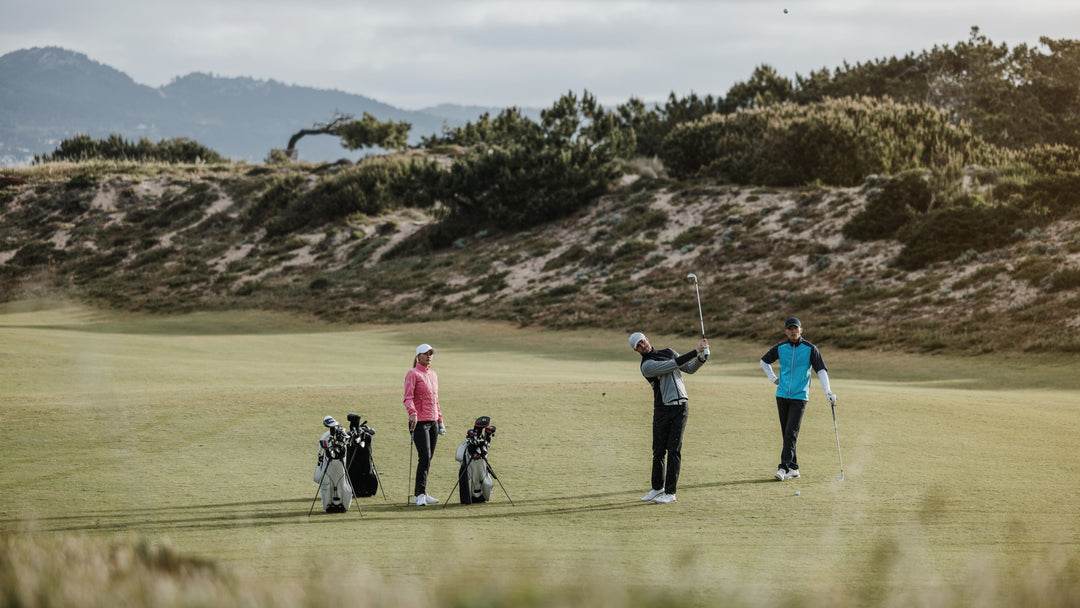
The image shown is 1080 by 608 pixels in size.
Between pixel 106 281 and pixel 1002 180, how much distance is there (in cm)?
4872

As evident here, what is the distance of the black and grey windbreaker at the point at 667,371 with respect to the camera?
12531mm

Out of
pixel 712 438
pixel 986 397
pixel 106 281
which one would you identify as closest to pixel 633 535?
pixel 712 438

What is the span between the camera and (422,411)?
12930 mm

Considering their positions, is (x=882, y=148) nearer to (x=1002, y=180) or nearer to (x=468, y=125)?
(x=1002, y=180)

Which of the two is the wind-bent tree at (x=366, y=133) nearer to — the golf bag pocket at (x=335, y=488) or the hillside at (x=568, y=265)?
the hillside at (x=568, y=265)

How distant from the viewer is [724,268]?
46875 millimetres

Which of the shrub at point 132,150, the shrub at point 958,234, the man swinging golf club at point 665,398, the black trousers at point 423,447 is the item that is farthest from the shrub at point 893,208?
the shrub at point 132,150

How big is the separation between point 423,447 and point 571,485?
1.97 metres

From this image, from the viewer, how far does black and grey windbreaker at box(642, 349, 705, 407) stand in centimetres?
1253

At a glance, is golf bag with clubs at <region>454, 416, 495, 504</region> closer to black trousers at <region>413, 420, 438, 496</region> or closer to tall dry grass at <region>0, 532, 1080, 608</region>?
black trousers at <region>413, 420, 438, 496</region>

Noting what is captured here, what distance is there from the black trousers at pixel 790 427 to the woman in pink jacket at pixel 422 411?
14.7 feet

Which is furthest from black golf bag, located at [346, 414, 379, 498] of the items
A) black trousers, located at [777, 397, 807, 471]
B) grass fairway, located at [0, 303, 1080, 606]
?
black trousers, located at [777, 397, 807, 471]

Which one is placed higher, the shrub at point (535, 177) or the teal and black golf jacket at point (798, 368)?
the shrub at point (535, 177)

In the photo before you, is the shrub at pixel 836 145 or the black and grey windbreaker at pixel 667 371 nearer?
the black and grey windbreaker at pixel 667 371
